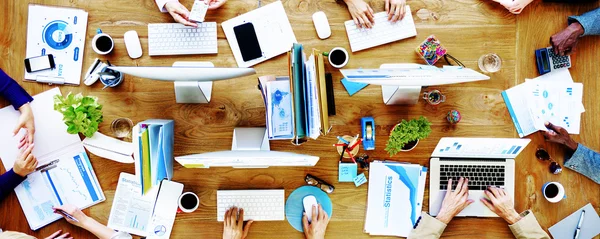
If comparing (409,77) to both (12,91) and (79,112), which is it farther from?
(12,91)

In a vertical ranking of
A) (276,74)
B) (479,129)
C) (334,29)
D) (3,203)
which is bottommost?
(3,203)

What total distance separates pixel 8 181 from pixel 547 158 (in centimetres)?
236

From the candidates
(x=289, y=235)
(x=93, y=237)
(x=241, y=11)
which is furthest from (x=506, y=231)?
(x=93, y=237)

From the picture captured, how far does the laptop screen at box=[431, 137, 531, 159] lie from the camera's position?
1.87m

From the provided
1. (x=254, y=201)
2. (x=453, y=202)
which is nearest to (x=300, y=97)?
(x=254, y=201)

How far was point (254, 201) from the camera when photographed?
1.94 meters

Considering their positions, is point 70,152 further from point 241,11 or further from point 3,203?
point 241,11

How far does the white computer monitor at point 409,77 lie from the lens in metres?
1.50

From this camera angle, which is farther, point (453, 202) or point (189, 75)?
point (453, 202)

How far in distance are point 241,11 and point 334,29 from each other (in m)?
0.42

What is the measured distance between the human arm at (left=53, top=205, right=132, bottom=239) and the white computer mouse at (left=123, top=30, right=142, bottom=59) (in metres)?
0.72

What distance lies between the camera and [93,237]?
6.37 feet

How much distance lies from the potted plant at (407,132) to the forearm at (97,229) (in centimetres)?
127

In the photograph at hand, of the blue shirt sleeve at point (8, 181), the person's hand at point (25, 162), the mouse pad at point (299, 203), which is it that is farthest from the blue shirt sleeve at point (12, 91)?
the mouse pad at point (299, 203)
